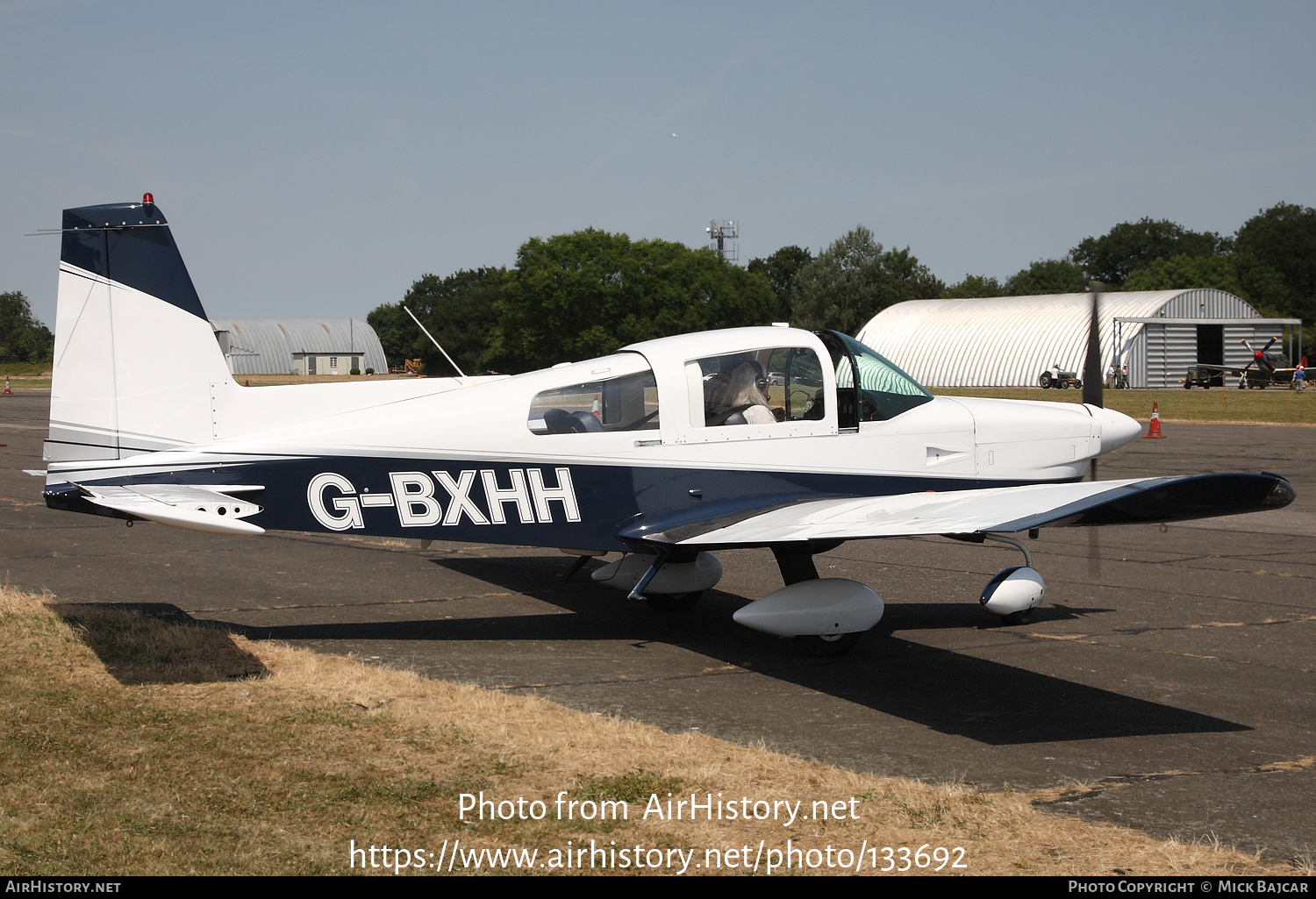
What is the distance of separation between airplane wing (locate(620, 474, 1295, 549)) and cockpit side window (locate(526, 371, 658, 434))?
0.74 metres

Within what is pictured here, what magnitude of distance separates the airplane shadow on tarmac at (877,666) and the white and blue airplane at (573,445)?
0.44 meters

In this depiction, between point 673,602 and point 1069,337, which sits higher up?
point 1069,337

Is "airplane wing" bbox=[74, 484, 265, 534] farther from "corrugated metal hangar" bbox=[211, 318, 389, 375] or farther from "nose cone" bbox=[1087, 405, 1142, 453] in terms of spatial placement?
"corrugated metal hangar" bbox=[211, 318, 389, 375]

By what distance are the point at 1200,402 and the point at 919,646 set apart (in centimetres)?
4387

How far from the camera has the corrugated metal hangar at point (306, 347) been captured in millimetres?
107812

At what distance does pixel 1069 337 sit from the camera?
63906 millimetres

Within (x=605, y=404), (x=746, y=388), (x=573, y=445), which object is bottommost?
(x=573, y=445)

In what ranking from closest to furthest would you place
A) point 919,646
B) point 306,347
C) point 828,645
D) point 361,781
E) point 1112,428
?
point 361,781
point 828,645
point 919,646
point 1112,428
point 306,347

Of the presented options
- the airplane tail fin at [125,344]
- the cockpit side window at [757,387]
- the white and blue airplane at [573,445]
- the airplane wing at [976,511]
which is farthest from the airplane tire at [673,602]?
the airplane tail fin at [125,344]

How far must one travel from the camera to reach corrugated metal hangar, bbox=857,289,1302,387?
6225 centimetres

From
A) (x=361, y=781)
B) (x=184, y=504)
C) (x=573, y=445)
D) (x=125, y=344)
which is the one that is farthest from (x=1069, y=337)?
(x=361, y=781)

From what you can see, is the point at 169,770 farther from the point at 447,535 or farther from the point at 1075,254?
the point at 1075,254

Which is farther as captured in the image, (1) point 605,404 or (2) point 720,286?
(2) point 720,286

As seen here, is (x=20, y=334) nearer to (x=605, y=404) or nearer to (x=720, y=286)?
(x=720, y=286)
